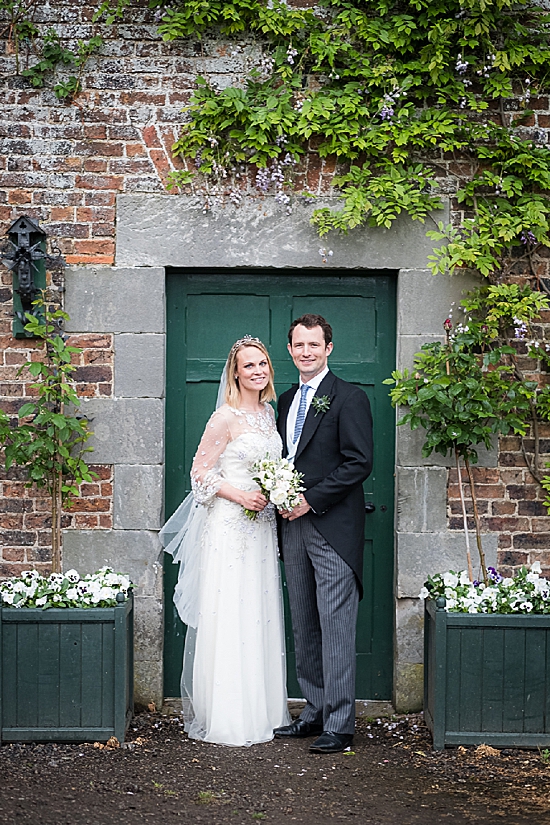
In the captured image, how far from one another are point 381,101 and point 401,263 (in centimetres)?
87

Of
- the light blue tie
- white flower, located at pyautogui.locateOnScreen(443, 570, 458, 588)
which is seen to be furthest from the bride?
white flower, located at pyautogui.locateOnScreen(443, 570, 458, 588)

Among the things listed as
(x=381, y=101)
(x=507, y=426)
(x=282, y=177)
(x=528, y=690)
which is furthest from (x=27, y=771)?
(x=381, y=101)

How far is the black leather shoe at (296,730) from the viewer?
470 cm

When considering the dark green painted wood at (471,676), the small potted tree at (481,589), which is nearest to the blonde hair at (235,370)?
the small potted tree at (481,589)

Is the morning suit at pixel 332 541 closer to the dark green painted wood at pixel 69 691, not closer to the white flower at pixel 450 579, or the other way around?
the white flower at pixel 450 579

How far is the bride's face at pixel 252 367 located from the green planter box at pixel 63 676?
126 centimetres

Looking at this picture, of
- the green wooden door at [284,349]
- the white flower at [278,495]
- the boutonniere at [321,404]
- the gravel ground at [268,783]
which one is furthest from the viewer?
the green wooden door at [284,349]

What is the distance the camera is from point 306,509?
14.9ft

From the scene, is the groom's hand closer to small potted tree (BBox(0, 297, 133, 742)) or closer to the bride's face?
the bride's face

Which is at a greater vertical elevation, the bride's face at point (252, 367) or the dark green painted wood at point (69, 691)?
the bride's face at point (252, 367)

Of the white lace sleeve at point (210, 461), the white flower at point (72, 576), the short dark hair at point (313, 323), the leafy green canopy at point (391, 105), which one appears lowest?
the white flower at point (72, 576)

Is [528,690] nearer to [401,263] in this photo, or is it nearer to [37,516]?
[401,263]

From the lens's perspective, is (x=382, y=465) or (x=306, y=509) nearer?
(x=306, y=509)

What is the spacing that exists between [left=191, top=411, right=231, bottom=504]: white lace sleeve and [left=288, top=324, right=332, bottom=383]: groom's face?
0.47 metres
